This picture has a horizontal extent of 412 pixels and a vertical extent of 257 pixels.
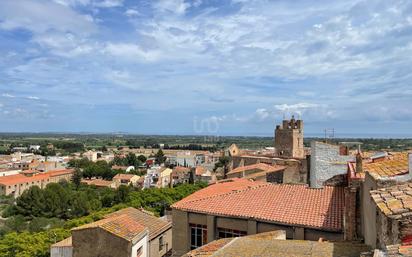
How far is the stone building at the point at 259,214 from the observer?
15000mm

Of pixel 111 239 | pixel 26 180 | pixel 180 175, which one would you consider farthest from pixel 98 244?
pixel 26 180

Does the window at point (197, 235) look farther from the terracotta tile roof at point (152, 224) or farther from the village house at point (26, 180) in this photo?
the village house at point (26, 180)

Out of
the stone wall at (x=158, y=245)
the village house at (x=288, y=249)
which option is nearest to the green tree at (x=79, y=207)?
the stone wall at (x=158, y=245)

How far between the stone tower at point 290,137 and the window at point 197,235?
49690 millimetres

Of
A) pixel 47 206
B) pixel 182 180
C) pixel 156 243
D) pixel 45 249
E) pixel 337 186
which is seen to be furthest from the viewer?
pixel 182 180

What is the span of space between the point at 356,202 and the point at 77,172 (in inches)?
3944

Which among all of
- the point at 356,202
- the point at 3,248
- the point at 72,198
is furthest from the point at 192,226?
the point at 72,198

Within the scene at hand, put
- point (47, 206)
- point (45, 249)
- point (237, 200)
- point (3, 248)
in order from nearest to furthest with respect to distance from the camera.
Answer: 1. point (237, 200)
2. point (45, 249)
3. point (3, 248)
4. point (47, 206)

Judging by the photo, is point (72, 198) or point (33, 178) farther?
point (33, 178)

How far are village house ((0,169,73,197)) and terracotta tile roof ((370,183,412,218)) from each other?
100.0 m

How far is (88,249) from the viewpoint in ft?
55.7

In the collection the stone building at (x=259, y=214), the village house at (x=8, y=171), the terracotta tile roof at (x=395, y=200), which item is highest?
the terracotta tile roof at (x=395, y=200)

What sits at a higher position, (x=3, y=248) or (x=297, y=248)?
(x=297, y=248)

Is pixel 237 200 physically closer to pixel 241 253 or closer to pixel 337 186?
pixel 337 186
